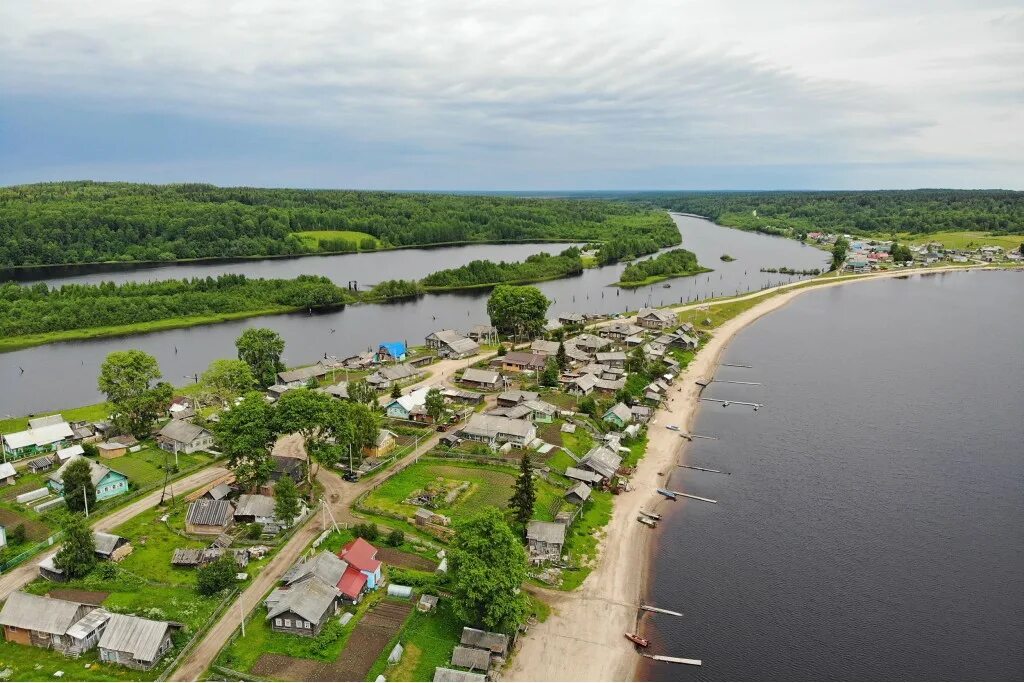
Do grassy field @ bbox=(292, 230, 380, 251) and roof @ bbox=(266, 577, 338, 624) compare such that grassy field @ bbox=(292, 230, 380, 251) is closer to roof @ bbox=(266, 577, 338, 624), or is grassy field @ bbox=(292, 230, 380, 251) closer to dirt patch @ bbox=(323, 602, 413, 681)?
roof @ bbox=(266, 577, 338, 624)

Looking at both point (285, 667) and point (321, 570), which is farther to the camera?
point (321, 570)

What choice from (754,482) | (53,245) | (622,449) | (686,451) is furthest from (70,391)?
(53,245)

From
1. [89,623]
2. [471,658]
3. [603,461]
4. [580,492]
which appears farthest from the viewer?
[603,461]

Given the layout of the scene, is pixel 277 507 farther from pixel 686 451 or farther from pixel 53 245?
pixel 53 245

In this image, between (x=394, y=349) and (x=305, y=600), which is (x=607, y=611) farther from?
(x=394, y=349)

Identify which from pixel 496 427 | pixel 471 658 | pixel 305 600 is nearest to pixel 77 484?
pixel 305 600

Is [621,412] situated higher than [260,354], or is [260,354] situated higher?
[260,354]
